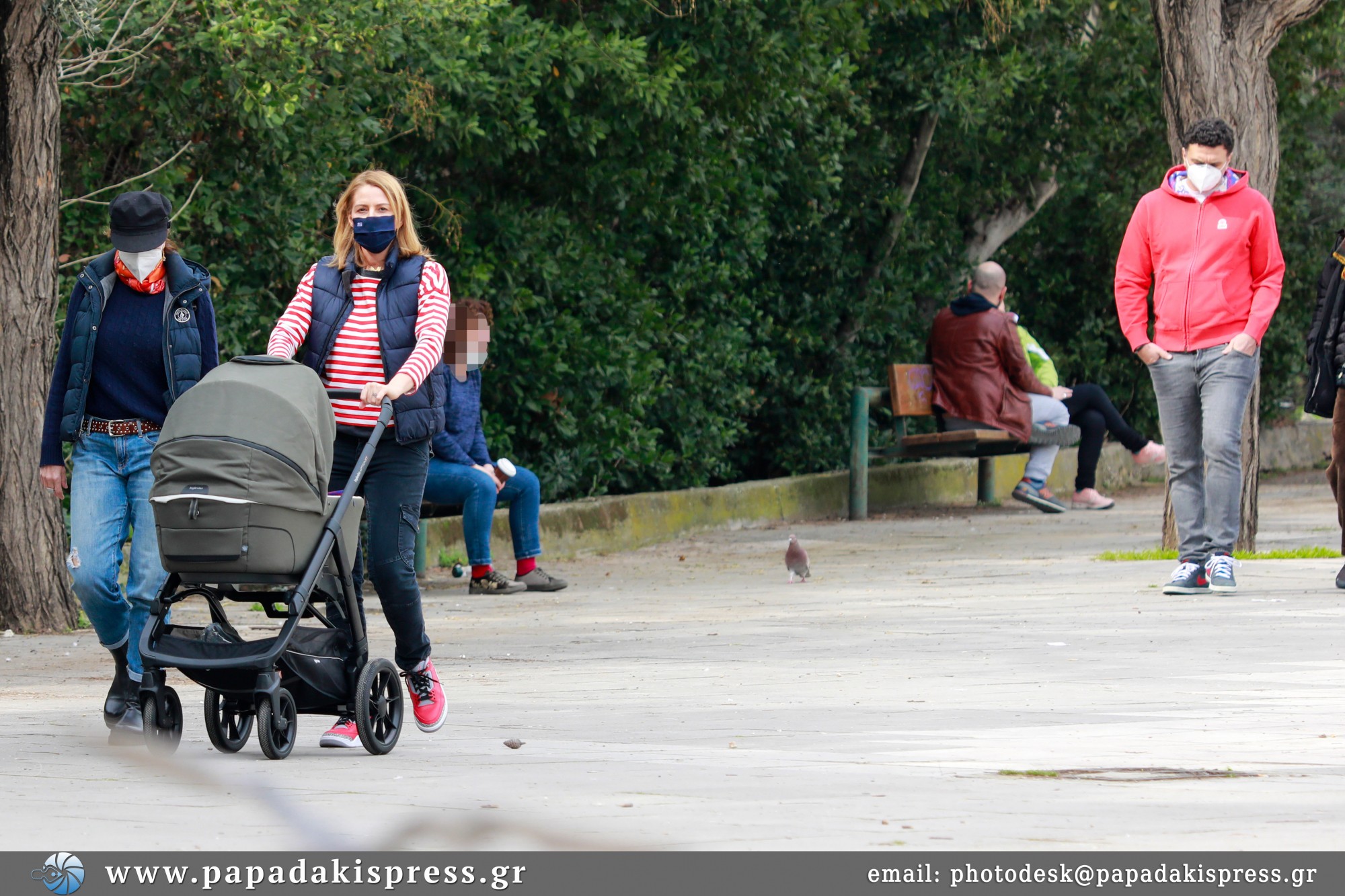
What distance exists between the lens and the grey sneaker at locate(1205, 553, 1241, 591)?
356 inches

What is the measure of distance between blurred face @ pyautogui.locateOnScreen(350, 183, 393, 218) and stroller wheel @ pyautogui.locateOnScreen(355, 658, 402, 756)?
4.64ft

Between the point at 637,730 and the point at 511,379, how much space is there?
736cm

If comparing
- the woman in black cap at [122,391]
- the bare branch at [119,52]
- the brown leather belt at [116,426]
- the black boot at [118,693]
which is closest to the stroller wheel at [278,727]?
→ the black boot at [118,693]

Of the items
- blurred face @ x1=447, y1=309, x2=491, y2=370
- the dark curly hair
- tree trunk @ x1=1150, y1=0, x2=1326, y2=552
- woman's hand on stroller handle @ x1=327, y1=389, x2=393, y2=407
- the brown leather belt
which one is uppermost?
tree trunk @ x1=1150, y1=0, x2=1326, y2=552

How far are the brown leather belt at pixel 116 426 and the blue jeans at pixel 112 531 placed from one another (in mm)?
14

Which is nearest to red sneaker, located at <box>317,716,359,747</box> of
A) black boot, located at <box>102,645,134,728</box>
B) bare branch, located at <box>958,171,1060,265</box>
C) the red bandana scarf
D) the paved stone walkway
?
the paved stone walkway

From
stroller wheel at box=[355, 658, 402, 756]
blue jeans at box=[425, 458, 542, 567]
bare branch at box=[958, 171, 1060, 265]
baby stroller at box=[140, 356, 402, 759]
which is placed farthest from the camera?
bare branch at box=[958, 171, 1060, 265]

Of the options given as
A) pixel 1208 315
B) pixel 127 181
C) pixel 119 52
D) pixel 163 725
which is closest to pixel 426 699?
pixel 163 725

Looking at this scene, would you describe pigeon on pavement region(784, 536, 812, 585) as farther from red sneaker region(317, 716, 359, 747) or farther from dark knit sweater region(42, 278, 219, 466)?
red sneaker region(317, 716, 359, 747)

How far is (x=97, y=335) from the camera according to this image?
6.43 meters

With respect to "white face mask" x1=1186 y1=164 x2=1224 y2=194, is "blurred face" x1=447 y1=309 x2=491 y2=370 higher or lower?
lower

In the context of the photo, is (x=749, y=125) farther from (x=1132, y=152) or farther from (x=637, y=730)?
(x=637, y=730)

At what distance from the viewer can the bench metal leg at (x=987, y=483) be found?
17.0 m
